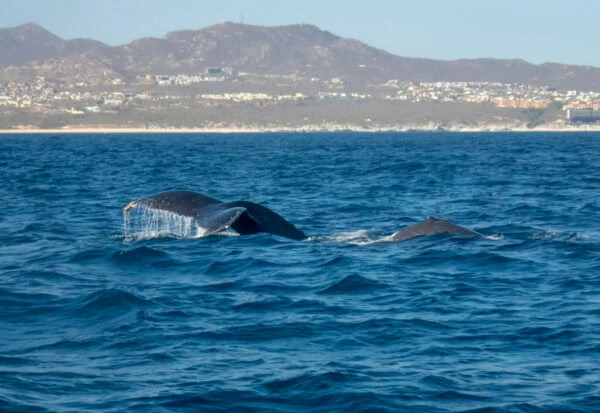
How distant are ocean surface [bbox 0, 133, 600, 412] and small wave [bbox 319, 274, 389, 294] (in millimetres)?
24

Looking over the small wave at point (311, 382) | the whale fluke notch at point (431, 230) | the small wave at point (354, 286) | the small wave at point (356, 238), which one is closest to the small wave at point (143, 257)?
the small wave at point (354, 286)

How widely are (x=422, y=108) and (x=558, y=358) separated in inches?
7472

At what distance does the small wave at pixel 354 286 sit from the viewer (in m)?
11.6

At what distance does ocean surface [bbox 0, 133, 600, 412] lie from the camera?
7.77 m

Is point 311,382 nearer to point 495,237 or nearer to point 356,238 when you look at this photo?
point 356,238

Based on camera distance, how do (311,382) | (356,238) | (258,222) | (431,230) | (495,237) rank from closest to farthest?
1. (311,382)
2. (258,222)
3. (431,230)
4. (495,237)
5. (356,238)

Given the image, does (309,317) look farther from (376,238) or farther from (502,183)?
(502,183)

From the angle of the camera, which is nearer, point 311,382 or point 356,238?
point 311,382

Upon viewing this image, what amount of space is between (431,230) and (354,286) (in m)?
3.53

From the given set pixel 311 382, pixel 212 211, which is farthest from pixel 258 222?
pixel 311 382

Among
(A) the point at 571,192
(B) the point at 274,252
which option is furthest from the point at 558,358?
(A) the point at 571,192

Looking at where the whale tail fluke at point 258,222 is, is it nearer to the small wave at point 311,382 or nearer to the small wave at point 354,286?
the small wave at point 354,286

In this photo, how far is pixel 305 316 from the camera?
10219mm

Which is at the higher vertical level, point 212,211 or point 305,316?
point 212,211
